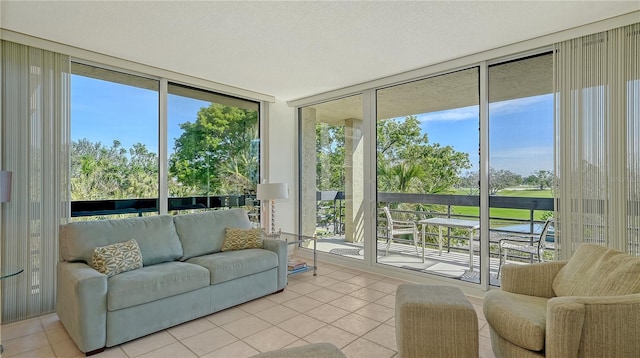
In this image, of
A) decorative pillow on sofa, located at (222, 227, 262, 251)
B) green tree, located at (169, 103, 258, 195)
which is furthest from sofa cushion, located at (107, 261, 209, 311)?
green tree, located at (169, 103, 258, 195)

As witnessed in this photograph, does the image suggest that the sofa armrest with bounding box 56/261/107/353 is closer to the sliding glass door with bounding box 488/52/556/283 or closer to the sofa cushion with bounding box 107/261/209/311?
the sofa cushion with bounding box 107/261/209/311

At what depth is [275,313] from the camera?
309 cm

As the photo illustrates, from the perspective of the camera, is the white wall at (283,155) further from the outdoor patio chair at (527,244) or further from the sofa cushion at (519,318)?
the sofa cushion at (519,318)

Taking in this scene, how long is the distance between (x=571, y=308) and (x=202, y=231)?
324 cm

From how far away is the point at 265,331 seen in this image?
107 inches

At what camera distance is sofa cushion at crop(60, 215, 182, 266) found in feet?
9.16

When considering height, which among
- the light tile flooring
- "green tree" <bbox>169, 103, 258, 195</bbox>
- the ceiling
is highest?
the ceiling

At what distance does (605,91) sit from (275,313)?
3.54m

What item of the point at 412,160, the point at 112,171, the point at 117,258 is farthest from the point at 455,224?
the point at 112,171

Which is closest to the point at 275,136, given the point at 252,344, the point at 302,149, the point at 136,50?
the point at 302,149

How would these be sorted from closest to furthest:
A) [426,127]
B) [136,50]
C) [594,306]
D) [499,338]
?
[594,306] → [499,338] → [136,50] → [426,127]

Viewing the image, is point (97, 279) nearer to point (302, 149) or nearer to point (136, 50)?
point (136, 50)

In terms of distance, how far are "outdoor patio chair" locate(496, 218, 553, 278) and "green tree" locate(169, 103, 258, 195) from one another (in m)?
3.57

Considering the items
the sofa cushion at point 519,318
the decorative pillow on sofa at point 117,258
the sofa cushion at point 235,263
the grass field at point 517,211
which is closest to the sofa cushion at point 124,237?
the decorative pillow on sofa at point 117,258
